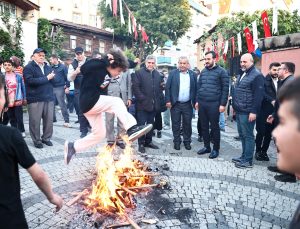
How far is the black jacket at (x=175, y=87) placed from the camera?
7.77 m

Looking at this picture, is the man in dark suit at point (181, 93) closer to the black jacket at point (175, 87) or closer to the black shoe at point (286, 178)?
the black jacket at point (175, 87)

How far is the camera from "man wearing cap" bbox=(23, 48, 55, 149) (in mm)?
7320

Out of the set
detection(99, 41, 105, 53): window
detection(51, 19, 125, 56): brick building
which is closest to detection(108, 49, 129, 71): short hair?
detection(51, 19, 125, 56): brick building

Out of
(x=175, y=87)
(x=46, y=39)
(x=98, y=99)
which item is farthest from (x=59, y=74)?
(x=46, y=39)

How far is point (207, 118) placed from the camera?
736cm

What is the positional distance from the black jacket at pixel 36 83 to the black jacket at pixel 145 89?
2.09 metres

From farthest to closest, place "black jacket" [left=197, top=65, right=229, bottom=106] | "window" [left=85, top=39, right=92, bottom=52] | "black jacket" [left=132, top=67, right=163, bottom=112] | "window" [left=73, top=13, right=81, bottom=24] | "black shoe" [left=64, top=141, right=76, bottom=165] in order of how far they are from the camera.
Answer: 1. "window" [left=73, top=13, right=81, bottom=24]
2. "window" [left=85, top=39, right=92, bottom=52]
3. "black jacket" [left=132, top=67, right=163, bottom=112]
4. "black jacket" [left=197, top=65, right=229, bottom=106]
5. "black shoe" [left=64, top=141, right=76, bottom=165]

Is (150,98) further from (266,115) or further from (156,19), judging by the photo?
(156,19)

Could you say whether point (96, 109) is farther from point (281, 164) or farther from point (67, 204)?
point (281, 164)

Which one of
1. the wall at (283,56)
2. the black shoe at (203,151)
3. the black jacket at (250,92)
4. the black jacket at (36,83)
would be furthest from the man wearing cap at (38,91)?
the wall at (283,56)

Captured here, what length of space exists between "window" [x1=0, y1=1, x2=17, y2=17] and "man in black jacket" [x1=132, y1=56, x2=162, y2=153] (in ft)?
45.4

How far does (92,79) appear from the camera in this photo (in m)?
5.23

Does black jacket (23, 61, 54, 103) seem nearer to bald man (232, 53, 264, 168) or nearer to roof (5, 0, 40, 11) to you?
bald man (232, 53, 264, 168)

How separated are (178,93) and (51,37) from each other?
59.7 feet
